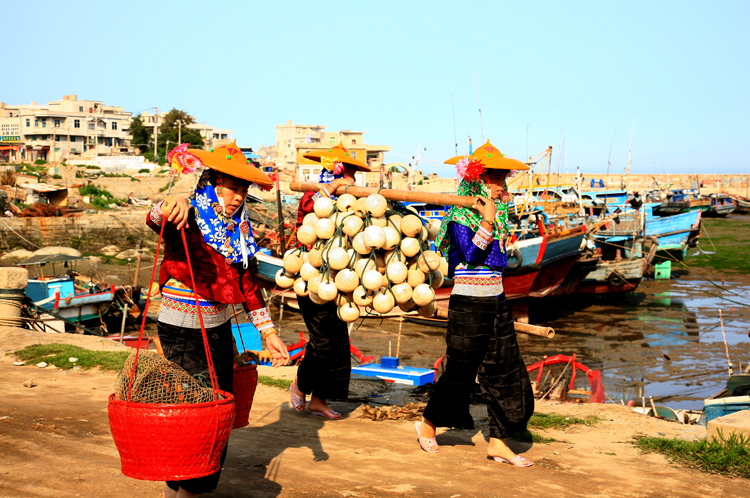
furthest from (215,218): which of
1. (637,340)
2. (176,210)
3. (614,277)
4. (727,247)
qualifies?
(727,247)

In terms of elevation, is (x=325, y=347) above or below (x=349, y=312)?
below

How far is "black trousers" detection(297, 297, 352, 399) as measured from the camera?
5.10m

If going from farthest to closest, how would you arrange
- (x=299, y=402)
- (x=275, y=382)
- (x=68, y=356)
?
1. (x=68, y=356)
2. (x=275, y=382)
3. (x=299, y=402)

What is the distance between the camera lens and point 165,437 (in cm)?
263

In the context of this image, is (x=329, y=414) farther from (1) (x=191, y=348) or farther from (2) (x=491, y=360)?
(1) (x=191, y=348)

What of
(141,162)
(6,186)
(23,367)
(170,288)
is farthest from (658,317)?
(141,162)

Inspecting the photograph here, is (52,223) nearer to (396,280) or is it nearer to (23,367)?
(23,367)

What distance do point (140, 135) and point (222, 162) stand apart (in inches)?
2602

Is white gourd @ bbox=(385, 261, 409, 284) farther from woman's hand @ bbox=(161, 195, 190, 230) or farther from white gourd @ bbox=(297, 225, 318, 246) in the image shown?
woman's hand @ bbox=(161, 195, 190, 230)

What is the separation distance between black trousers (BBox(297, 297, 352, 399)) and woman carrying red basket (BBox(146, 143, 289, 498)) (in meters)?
1.78

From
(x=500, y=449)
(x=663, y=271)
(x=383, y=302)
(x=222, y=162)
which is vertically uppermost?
(x=222, y=162)

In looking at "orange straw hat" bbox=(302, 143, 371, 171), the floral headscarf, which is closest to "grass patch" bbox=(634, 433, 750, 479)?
the floral headscarf

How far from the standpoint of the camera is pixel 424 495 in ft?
11.5

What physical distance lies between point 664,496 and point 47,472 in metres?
3.45
